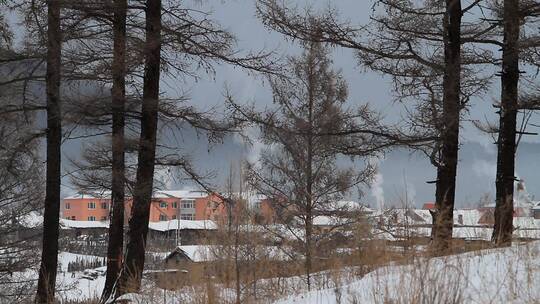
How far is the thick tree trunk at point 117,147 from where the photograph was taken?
11.1 meters

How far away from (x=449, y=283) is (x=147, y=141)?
7.45 metres

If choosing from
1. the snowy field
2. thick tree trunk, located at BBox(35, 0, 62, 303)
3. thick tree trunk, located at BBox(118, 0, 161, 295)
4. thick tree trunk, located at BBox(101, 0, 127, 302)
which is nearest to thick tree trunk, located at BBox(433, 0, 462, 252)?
the snowy field

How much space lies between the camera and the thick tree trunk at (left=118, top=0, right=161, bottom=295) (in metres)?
11.0

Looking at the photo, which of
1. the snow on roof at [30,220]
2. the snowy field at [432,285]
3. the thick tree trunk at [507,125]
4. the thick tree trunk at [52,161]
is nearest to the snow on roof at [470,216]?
the snowy field at [432,285]

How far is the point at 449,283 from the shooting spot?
4.85 metres

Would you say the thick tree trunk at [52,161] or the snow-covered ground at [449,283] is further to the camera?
the thick tree trunk at [52,161]

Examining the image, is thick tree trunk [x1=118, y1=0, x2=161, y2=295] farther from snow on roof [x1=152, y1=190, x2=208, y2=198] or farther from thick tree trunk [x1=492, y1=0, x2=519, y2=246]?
thick tree trunk [x1=492, y1=0, x2=519, y2=246]

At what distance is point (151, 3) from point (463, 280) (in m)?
8.00

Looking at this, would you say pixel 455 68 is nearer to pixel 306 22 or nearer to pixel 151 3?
pixel 306 22

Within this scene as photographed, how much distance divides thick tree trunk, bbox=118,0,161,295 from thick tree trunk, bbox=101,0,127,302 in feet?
1.21

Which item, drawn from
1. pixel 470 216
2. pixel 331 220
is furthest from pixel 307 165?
pixel 470 216

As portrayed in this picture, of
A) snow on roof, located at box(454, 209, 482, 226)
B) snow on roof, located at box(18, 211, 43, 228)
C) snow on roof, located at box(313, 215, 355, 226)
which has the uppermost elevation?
snow on roof, located at box(18, 211, 43, 228)

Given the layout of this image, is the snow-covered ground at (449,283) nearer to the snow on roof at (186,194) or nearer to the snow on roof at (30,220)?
the snow on roof at (186,194)

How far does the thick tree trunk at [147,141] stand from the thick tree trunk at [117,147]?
0.37 metres
